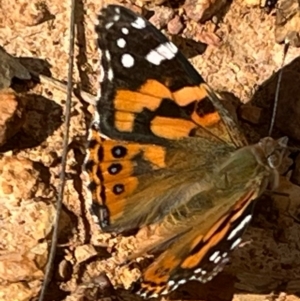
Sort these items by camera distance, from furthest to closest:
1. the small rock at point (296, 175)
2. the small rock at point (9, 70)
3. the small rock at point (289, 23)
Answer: the small rock at point (289, 23)
the small rock at point (296, 175)
the small rock at point (9, 70)

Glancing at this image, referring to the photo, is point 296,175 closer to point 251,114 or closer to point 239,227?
point 251,114

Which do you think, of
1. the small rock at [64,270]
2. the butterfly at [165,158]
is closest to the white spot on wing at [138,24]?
the butterfly at [165,158]

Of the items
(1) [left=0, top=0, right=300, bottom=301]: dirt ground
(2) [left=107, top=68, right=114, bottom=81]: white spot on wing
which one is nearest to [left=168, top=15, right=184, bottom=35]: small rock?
(1) [left=0, top=0, right=300, bottom=301]: dirt ground

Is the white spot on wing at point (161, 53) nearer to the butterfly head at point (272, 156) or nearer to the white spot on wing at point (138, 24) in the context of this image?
the white spot on wing at point (138, 24)

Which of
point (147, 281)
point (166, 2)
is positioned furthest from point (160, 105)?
point (166, 2)

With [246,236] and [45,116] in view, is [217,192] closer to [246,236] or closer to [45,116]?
[246,236]

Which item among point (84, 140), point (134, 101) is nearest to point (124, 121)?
point (134, 101)
